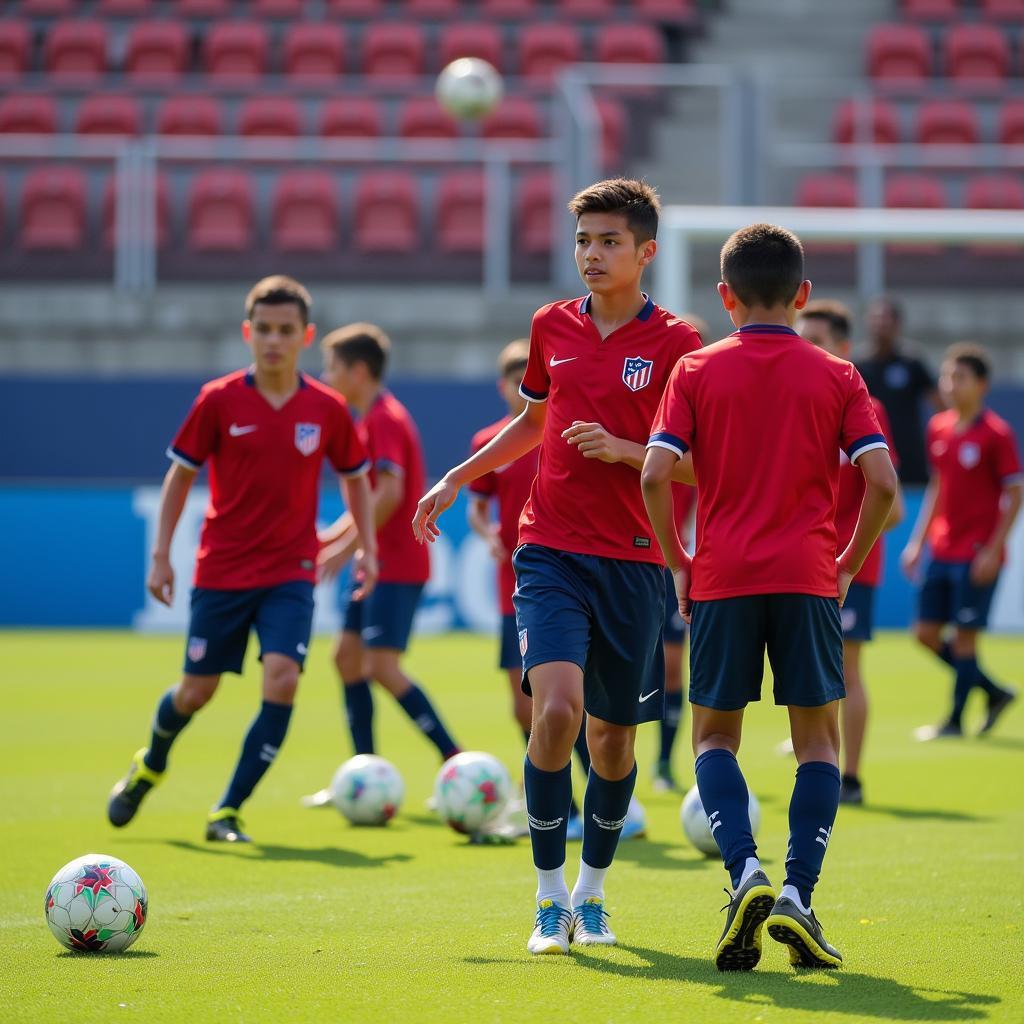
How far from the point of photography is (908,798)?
860cm

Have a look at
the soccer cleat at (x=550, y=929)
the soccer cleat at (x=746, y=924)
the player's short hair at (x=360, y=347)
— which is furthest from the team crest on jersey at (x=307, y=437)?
the soccer cleat at (x=746, y=924)

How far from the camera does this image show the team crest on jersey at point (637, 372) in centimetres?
524

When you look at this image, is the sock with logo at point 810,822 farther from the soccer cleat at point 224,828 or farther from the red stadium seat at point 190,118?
the red stadium seat at point 190,118

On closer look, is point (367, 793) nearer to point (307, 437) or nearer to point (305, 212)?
point (307, 437)

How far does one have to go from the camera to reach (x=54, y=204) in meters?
17.7

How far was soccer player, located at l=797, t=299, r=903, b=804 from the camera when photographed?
8062 mm

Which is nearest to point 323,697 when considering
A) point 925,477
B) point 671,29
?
point 925,477

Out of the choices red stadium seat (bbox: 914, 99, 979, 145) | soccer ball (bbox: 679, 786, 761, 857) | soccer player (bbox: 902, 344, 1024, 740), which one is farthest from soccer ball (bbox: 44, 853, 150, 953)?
red stadium seat (bbox: 914, 99, 979, 145)

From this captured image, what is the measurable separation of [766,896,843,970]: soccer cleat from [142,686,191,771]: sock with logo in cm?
338

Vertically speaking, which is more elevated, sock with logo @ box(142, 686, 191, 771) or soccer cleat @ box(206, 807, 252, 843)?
sock with logo @ box(142, 686, 191, 771)

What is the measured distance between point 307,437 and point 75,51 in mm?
16268

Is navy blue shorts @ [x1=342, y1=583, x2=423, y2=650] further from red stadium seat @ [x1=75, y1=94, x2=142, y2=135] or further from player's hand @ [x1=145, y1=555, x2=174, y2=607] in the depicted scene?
red stadium seat @ [x1=75, y1=94, x2=142, y2=135]

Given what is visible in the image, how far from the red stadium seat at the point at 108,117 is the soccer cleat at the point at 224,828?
14.4 meters

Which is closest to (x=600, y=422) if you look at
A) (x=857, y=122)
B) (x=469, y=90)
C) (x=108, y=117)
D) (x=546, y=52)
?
(x=469, y=90)
